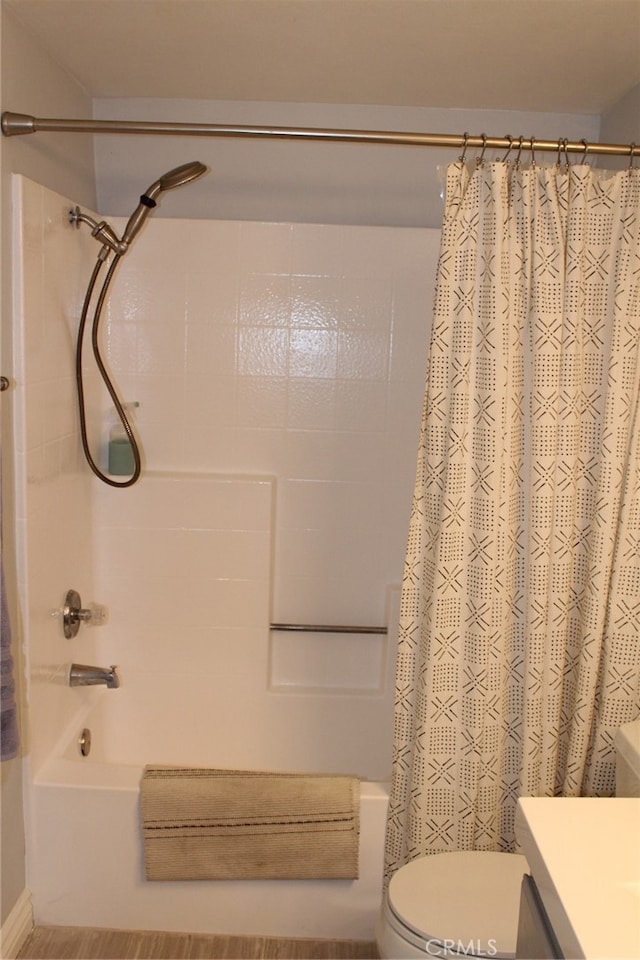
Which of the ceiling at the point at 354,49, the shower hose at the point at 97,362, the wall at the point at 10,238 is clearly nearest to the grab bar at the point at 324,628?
the shower hose at the point at 97,362

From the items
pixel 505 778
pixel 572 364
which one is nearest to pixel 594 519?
pixel 572 364

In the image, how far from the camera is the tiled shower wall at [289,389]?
101 inches

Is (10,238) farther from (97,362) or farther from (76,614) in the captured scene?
(76,614)

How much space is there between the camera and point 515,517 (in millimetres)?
1902

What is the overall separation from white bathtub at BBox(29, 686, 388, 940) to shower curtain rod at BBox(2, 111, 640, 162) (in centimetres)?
154

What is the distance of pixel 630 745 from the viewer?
1.64 m

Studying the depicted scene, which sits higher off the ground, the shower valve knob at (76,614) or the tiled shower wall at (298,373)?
the tiled shower wall at (298,373)

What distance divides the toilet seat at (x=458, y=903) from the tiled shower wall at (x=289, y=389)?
95 cm

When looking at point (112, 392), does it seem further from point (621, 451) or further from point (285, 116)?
point (621, 451)

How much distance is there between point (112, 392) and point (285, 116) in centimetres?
104

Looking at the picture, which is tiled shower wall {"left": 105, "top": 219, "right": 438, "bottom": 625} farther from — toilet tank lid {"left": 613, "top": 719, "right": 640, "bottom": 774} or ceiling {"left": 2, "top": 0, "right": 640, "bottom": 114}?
toilet tank lid {"left": 613, "top": 719, "right": 640, "bottom": 774}

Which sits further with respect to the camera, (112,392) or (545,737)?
(112,392)

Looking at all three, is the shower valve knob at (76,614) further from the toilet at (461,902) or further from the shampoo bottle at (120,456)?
→ the toilet at (461,902)

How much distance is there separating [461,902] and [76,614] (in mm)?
1288
